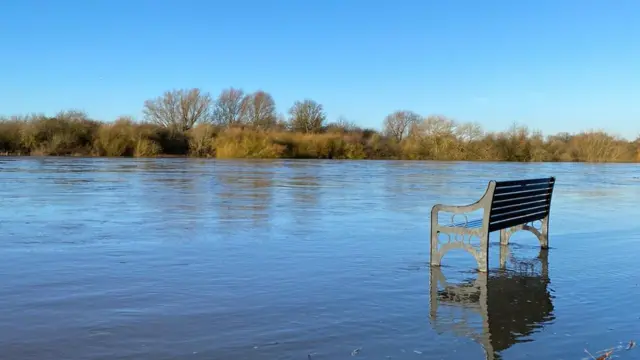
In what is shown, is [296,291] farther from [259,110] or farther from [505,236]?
[259,110]

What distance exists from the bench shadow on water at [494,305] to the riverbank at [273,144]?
2472 inches

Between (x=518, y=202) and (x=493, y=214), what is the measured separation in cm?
97

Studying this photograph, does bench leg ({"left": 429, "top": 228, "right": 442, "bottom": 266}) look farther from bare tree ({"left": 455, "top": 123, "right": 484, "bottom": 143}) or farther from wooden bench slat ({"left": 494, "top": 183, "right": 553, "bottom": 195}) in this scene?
→ bare tree ({"left": 455, "top": 123, "right": 484, "bottom": 143})

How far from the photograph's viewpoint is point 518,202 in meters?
8.34

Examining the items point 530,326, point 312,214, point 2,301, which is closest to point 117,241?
point 2,301

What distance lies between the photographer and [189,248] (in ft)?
29.1

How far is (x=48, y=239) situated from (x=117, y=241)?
3.71ft

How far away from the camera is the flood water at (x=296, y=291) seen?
4.68 m

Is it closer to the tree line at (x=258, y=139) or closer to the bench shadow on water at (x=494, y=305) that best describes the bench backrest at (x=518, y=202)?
the bench shadow on water at (x=494, y=305)


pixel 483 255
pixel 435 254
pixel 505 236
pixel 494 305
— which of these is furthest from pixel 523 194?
pixel 494 305

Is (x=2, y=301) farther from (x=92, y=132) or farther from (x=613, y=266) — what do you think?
(x=92, y=132)

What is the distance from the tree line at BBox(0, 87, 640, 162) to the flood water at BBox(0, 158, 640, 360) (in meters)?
57.8

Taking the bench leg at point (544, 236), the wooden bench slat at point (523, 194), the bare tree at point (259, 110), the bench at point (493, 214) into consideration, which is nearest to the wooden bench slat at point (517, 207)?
the bench at point (493, 214)

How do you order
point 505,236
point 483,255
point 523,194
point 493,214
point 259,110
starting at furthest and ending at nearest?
point 259,110, point 505,236, point 523,194, point 493,214, point 483,255
